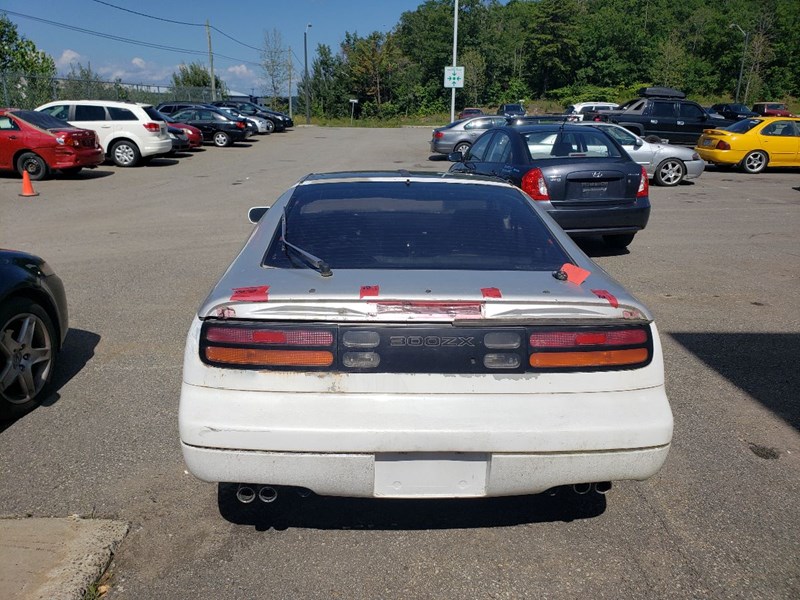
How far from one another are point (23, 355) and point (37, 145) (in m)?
13.9

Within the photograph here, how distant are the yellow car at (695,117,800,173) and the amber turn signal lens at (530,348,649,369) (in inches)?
752

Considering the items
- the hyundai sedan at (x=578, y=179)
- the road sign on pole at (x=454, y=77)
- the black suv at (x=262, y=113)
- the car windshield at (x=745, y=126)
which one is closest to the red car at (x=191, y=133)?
the black suv at (x=262, y=113)

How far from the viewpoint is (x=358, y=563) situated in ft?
9.05

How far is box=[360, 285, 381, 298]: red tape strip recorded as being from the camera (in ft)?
8.29

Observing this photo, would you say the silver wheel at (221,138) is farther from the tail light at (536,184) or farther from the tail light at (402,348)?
the tail light at (402,348)

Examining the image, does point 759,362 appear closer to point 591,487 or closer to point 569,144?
point 591,487

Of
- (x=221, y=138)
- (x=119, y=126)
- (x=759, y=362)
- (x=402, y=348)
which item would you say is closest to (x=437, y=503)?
(x=402, y=348)

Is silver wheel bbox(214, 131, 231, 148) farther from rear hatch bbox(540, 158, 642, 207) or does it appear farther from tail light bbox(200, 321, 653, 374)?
tail light bbox(200, 321, 653, 374)

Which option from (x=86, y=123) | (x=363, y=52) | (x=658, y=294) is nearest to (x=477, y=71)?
(x=363, y=52)

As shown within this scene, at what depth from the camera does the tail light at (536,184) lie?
812cm

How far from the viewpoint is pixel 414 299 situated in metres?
2.49

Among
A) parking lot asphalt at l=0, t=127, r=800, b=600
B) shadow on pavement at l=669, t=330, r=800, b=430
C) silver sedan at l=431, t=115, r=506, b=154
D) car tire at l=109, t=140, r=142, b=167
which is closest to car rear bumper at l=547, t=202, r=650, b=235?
parking lot asphalt at l=0, t=127, r=800, b=600

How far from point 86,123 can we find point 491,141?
48.1 feet

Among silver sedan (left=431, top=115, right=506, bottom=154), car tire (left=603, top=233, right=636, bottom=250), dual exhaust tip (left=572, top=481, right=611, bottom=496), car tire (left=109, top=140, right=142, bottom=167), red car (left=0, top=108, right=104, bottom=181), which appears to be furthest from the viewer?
silver sedan (left=431, top=115, right=506, bottom=154)
